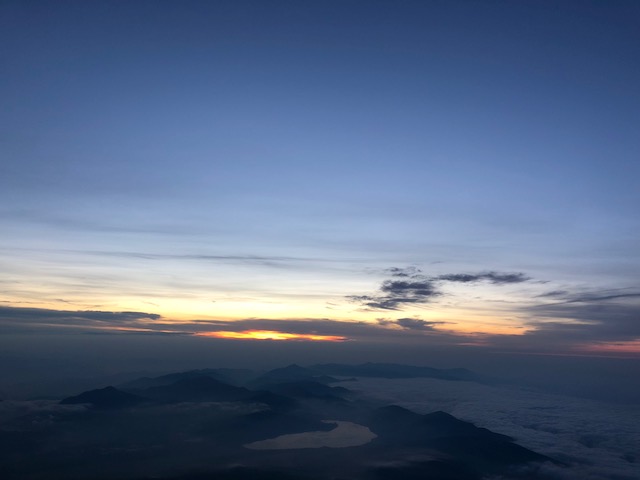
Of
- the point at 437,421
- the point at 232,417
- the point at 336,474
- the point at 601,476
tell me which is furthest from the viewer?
the point at 232,417

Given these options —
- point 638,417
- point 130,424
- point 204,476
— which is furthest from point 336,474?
point 638,417

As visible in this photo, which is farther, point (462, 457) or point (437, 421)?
point (437, 421)

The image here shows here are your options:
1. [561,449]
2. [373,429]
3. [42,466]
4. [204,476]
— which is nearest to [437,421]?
[373,429]

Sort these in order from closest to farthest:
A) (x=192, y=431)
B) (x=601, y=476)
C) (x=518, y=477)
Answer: (x=601, y=476) < (x=518, y=477) < (x=192, y=431)

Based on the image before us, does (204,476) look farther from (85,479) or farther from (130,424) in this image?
(130,424)

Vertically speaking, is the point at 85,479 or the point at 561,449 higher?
the point at 561,449

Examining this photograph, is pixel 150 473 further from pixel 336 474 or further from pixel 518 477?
pixel 518 477
